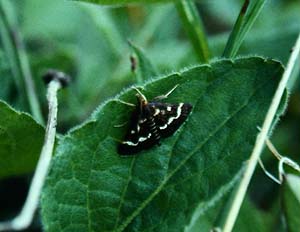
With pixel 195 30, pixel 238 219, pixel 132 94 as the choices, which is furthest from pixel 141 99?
pixel 238 219

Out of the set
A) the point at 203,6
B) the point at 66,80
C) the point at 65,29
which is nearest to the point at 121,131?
the point at 66,80

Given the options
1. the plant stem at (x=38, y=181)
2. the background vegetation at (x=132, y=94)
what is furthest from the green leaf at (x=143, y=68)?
the plant stem at (x=38, y=181)

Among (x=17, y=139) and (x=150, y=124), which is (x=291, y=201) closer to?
(x=150, y=124)

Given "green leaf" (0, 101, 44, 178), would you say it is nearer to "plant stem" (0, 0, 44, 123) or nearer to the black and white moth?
the black and white moth

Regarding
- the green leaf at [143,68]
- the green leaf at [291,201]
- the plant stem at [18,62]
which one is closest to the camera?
the green leaf at [291,201]

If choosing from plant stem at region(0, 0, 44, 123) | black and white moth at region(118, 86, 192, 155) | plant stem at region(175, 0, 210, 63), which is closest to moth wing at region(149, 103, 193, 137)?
black and white moth at region(118, 86, 192, 155)

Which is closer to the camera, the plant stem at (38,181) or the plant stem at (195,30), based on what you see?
the plant stem at (38,181)

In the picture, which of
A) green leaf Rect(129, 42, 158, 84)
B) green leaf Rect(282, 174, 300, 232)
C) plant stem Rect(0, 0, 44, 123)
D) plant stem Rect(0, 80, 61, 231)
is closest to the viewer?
plant stem Rect(0, 80, 61, 231)

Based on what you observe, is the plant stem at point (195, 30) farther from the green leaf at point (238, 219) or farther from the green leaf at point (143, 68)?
the green leaf at point (238, 219)

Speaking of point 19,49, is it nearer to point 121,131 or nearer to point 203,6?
point 121,131
